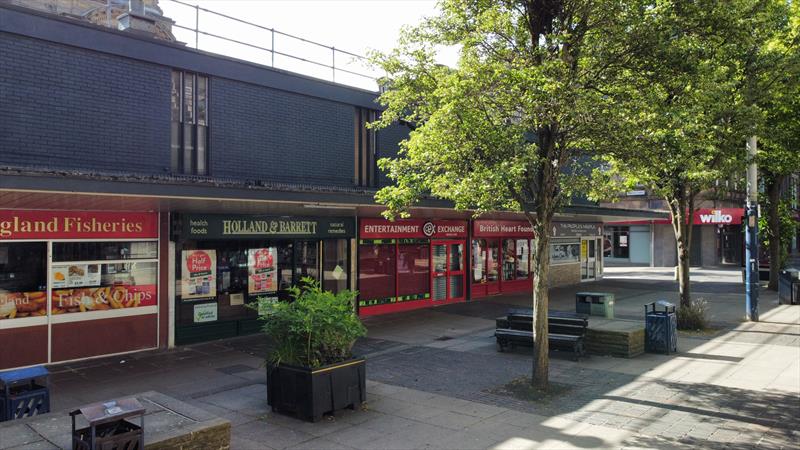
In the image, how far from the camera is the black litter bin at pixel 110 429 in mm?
4836

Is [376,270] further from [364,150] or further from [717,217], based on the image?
[717,217]

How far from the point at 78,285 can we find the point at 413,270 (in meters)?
9.86

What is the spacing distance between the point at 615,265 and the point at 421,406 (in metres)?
36.4

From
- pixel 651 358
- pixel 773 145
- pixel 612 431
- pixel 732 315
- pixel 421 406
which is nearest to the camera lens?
pixel 612 431

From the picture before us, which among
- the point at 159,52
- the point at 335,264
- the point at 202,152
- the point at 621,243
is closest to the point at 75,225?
the point at 202,152

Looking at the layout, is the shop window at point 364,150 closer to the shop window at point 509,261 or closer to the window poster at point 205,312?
the window poster at point 205,312

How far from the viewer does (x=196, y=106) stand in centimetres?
1305

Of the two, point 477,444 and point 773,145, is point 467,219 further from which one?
point 477,444

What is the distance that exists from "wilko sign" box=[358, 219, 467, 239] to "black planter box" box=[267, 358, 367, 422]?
28.7 ft

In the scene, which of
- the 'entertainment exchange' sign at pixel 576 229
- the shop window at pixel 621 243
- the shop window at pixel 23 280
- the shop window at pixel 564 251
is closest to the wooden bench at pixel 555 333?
the shop window at pixel 23 280

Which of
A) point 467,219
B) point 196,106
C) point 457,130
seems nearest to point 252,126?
point 196,106

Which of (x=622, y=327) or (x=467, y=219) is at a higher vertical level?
(x=467, y=219)

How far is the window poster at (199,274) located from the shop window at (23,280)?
8.89ft

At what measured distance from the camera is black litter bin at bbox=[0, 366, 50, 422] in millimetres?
6328
